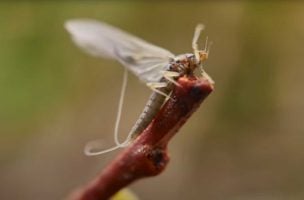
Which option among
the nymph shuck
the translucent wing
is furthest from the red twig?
the translucent wing

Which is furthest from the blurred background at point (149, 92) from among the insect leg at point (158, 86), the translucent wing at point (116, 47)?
the insect leg at point (158, 86)

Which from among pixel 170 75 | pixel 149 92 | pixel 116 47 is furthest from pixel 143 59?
pixel 149 92

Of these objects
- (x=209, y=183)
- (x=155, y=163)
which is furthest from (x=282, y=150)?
(x=155, y=163)

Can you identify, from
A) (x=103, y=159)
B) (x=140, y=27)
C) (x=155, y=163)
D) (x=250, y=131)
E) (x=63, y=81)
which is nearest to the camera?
(x=155, y=163)

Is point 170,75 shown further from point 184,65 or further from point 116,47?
point 116,47

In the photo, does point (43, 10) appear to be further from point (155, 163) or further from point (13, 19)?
point (155, 163)
